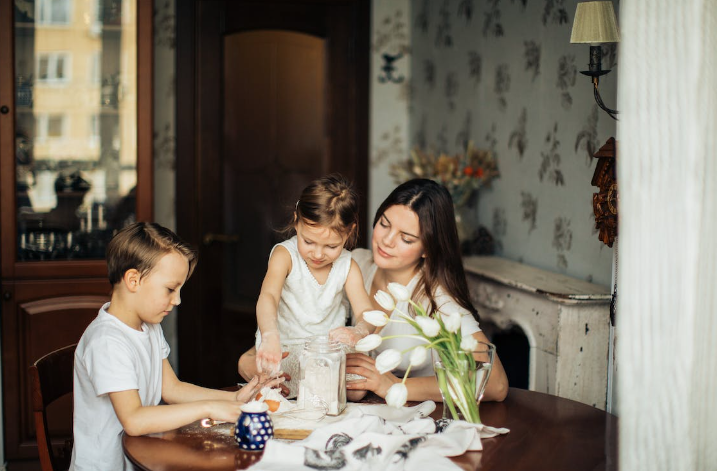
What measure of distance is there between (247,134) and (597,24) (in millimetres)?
2340

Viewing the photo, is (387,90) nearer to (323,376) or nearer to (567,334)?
(567,334)

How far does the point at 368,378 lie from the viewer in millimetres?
1714

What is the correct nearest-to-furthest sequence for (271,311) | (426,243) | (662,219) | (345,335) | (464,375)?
(662,219) < (464,375) < (345,335) < (271,311) < (426,243)

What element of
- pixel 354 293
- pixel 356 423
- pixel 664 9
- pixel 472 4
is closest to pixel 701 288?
pixel 664 9

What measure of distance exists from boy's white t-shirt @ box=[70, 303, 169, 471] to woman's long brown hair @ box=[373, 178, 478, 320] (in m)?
0.74

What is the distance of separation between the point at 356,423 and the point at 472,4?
8.08ft

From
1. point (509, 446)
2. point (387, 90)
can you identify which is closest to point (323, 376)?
point (509, 446)

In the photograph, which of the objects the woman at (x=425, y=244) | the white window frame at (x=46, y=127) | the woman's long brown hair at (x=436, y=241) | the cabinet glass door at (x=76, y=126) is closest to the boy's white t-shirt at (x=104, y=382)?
the woman at (x=425, y=244)

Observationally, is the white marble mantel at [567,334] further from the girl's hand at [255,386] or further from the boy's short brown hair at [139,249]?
the boy's short brown hair at [139,249]

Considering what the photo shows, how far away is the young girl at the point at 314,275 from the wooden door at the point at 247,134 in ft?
6.04

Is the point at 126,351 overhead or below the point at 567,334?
overhead

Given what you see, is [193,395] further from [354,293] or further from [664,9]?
[664,9]

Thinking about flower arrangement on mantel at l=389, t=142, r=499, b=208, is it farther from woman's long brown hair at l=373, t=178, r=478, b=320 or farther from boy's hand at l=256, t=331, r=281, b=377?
boy's hand at l=256, t=331, r=281, b=377

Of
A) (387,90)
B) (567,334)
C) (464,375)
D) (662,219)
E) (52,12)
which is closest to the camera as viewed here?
(662,219)
